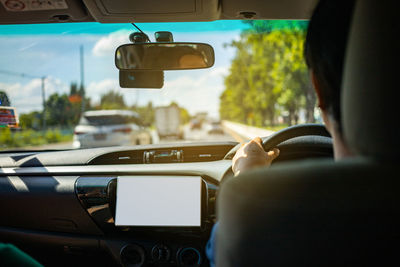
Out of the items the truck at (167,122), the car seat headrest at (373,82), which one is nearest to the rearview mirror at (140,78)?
the car seat headrest at (373,82)

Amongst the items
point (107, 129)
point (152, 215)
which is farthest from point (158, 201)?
point (107, 129)

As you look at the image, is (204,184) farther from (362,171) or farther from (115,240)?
(362,171)

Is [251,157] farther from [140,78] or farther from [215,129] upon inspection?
[215,129]

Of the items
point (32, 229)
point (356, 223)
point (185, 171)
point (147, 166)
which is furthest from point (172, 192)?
point (356, 223)

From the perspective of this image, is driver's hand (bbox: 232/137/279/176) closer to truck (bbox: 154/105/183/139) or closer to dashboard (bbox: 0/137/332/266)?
dashboard (bbox: 0/137/332/266)

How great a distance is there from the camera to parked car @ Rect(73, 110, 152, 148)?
12.6m

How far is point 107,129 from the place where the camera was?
13.7 meters

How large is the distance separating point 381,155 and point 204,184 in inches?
70.3

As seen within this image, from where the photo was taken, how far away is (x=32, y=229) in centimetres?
320

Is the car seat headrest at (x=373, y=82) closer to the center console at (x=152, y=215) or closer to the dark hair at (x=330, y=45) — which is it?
the dark hair at (x=330, y=45)

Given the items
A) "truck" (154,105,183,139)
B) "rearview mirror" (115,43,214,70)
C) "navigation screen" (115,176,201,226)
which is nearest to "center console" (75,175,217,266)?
"navigation screen" (115,176,201,226)

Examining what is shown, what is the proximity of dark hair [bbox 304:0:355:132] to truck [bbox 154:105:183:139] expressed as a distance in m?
31.8

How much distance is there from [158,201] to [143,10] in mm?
1541

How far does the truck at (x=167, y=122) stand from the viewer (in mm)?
33156
